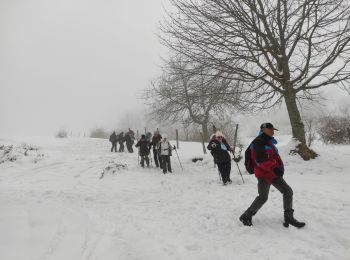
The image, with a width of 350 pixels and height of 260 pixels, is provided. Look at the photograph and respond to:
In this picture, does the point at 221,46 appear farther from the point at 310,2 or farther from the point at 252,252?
the point at 252,252

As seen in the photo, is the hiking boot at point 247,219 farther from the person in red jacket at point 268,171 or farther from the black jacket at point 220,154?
the black jacket at point 220,154

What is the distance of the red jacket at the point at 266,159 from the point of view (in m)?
5.39

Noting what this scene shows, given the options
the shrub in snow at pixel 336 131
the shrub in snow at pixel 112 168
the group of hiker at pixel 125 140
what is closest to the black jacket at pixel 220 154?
the shrub in snow at pixel 112 168

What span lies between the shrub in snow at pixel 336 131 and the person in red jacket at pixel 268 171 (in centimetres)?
1677

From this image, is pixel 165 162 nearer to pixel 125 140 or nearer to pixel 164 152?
pixel 164 152

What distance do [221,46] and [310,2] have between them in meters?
3.14

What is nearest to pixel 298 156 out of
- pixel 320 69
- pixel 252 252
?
pixel 320 69

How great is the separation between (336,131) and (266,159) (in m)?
17.8

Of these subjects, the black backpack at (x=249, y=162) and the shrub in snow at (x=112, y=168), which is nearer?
the black backpack at (x=249, y=162)

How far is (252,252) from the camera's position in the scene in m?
4.55

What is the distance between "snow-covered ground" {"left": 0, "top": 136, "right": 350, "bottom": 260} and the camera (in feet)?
15.5

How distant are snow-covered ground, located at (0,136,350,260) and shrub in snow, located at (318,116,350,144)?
9.52 metres

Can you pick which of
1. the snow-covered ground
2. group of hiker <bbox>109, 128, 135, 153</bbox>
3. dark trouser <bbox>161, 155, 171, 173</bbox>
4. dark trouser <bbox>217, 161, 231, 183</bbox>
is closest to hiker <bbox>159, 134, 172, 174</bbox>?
dark trouser <bbox>161, 155, 171, 173</bbox>

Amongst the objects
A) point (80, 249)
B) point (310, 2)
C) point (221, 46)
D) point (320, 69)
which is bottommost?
point (80, 249)
